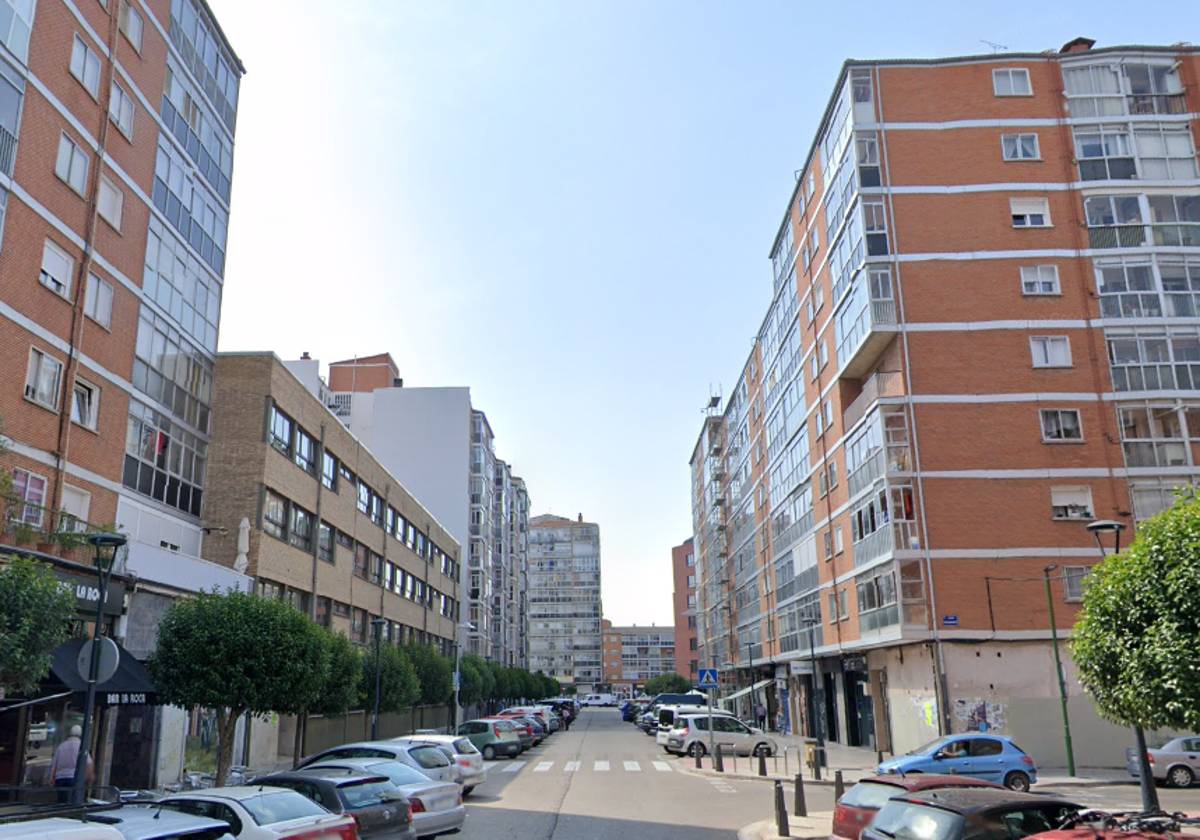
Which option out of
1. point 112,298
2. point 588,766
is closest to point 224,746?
point 112,298

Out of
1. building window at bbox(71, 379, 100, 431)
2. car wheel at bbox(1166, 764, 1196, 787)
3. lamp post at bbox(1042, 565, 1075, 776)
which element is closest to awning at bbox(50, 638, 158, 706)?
building window at bbox(71, 379, 100, 431)

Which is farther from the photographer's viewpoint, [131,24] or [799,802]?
[131,24]

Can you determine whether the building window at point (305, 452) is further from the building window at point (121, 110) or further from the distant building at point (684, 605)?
the distant building at point (684, 605)

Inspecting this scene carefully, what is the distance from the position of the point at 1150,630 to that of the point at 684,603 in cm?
12454

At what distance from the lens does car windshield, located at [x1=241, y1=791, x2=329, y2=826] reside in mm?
10005

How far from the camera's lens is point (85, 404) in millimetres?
21188

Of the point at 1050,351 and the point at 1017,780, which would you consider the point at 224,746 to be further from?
the point at 1050,351

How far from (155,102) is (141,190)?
2.79m

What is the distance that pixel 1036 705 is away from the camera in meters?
27.9

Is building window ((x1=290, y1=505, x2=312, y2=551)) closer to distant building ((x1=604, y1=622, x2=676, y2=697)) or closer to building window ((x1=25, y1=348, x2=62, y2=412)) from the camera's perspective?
building window ((x1=25, y1=348, x2=62, y2=412))

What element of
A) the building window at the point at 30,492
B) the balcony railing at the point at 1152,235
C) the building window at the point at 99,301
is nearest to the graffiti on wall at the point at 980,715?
the balcony railing at the point at 1152,235

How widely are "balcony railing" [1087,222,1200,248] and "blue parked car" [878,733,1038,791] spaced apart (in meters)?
18.9

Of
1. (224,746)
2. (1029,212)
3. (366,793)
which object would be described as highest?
(1029,212)

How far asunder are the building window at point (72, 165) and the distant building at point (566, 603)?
135 metres
